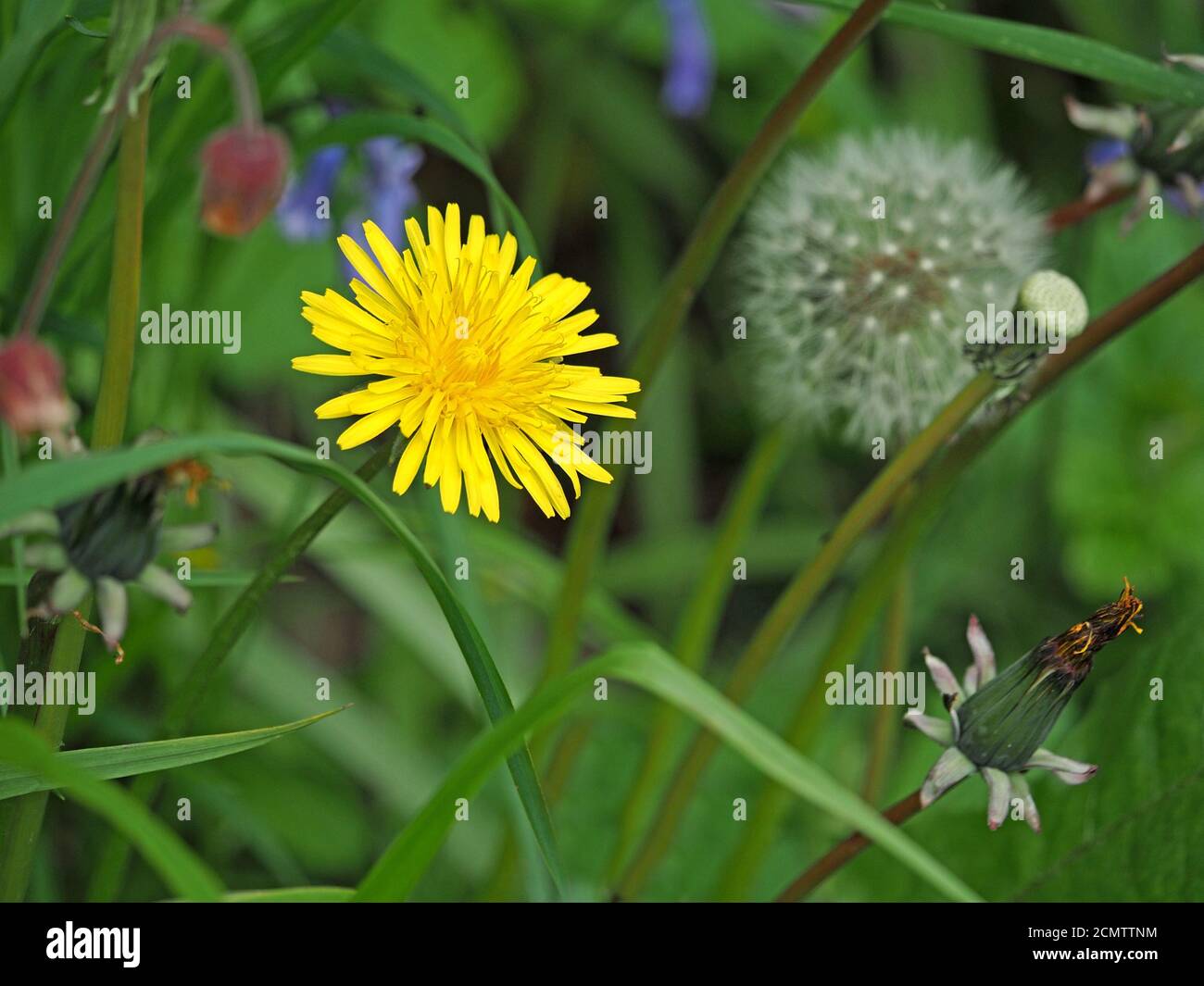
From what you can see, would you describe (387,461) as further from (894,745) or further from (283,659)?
(894,745)

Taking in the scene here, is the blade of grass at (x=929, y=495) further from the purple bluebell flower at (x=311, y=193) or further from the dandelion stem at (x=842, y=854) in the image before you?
the purple bluebell flower at (x=311, y=193)

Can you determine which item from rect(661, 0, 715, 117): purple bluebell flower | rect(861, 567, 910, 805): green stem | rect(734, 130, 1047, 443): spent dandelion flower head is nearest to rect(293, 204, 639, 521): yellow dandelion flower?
rect(734, 130, 1047, 443): spent dandelion flower head

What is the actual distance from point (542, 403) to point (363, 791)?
52.8 inches

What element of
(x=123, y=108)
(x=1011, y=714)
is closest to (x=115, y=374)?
(x=123, y=108)

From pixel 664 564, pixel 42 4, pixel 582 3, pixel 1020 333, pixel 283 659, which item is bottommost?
pixel 283 659

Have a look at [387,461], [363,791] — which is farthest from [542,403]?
[363,791]

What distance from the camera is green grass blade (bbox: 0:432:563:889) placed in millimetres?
530

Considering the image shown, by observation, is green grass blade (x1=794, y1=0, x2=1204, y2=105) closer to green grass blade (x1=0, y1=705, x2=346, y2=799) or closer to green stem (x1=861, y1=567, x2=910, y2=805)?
green stem (x1=861, y1=567, x2=910, y2=805)

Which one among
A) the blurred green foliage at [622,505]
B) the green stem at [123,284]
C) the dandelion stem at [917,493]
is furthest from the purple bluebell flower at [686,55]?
the green stem at [123,284]

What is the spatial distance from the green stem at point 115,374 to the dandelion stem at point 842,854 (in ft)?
1.77

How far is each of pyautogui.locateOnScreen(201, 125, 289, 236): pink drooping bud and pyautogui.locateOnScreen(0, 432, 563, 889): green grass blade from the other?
10 centimetres

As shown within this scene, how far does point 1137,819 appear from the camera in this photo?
1.11 m

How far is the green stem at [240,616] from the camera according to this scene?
0.74m

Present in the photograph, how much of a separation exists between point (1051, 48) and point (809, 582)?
17.3 inches
